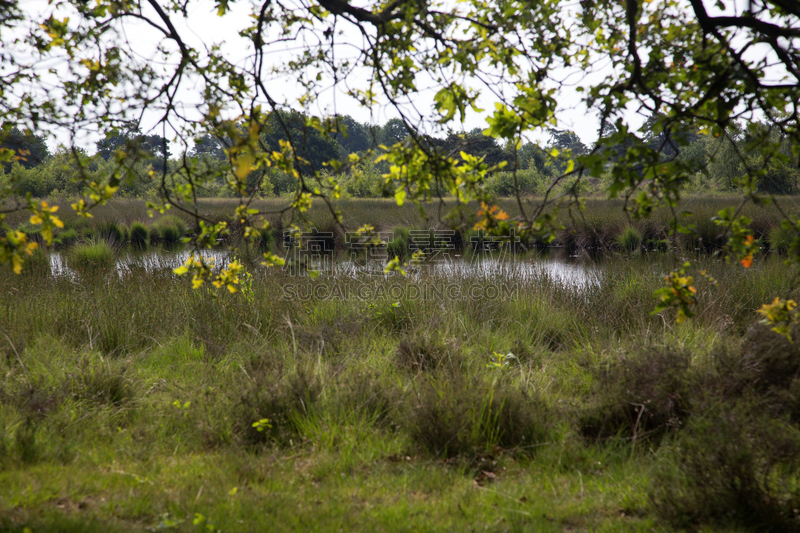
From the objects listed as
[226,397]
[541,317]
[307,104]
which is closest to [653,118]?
[307,104]

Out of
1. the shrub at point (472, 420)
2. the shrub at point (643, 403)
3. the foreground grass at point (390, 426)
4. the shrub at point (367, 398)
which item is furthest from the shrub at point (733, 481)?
the shrub at point (367, 398)

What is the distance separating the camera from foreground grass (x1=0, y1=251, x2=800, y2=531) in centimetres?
233

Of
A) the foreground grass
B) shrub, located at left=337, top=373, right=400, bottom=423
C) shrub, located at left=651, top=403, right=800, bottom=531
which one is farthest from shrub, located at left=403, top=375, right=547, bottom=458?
shrub, located at left=651, top=403, right=800, bottom=531

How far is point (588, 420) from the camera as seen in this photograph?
3.24 metres

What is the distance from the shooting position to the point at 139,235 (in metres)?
15.4

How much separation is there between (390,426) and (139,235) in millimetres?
14467

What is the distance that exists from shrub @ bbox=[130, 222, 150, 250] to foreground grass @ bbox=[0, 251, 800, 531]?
1030 cm

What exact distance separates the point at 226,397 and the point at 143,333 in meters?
2.05

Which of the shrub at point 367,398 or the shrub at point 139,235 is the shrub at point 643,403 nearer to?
the shrub at point 367,398

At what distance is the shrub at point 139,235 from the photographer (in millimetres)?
15047

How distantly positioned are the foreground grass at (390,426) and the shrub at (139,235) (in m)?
10.3

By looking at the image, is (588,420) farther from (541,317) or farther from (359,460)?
(541,317)

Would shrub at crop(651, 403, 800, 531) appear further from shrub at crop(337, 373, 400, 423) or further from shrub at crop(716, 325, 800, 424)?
shrub at crop(337, 373, 400, 423)

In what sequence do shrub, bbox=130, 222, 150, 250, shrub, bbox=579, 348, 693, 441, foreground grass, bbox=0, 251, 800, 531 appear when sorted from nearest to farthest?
1. foreground grass, bbox=0, 251, 800, 531
2. shrub, bbox=579, 348, 693, 441
3. shrub, bbox=130, 222, 150, 250
